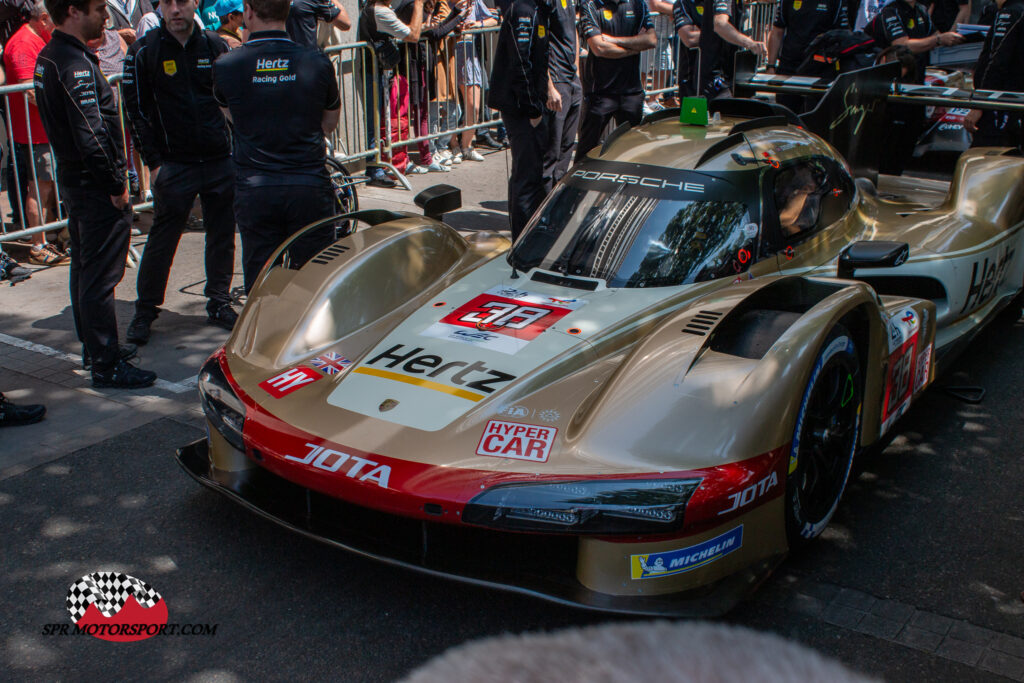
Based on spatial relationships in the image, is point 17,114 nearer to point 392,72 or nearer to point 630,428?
point 392,72

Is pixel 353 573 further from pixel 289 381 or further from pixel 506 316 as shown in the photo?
pixel 506 316

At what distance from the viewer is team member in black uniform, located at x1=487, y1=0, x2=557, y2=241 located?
670cm

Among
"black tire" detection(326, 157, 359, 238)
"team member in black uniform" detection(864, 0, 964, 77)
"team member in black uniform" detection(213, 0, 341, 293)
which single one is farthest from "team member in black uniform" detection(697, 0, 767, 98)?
"team member in black uniform" detection(213, 0, 341, 293)

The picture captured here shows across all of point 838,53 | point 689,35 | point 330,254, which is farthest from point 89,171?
point 838,53

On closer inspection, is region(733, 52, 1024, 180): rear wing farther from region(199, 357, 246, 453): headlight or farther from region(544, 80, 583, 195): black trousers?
region(199, 357, 246, 453): headlight

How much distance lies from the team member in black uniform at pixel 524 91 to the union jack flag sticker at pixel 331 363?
3.15 m

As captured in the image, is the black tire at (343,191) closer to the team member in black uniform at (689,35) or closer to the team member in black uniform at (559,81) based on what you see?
the team member in black uniform at (559,81)

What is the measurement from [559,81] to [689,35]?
2.42 m

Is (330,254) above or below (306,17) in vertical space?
below

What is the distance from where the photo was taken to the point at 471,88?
10.7 metres

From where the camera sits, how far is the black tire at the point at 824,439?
3.23 meters

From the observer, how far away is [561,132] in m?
7.30

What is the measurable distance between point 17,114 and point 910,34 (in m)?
8.00

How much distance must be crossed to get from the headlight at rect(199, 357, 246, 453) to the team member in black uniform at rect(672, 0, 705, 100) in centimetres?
628
